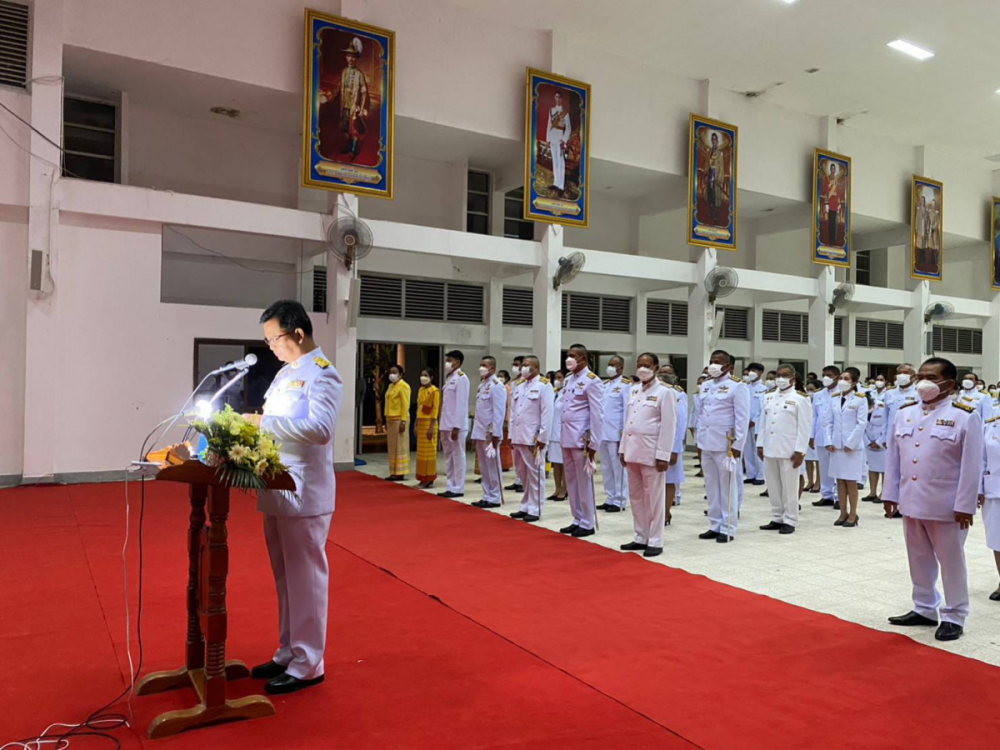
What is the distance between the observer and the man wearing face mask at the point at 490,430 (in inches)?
320

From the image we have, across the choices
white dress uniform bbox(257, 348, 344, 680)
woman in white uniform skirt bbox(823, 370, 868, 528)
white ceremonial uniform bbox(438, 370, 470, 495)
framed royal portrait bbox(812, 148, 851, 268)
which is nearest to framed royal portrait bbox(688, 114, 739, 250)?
framed royal portrait bbox(812, 148, 851, 268)

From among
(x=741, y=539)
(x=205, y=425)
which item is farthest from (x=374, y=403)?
(x=205, y=425)

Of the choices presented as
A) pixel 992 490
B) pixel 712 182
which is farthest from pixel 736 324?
pixel 992 490

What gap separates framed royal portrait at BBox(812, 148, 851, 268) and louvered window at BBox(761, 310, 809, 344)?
8.36 ft

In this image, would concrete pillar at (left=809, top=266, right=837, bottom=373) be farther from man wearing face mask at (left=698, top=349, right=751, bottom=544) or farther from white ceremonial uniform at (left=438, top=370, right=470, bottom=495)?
man wearing face mask at (left=698, top=349, right=751, bottom=544)

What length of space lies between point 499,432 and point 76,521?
166 inches

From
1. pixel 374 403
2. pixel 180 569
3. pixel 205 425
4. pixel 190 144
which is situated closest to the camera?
pixel 205 425

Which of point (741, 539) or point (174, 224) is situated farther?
point (174, 224)

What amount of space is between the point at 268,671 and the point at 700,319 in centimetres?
1195

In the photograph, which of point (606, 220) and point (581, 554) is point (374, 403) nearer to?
point (606, 220)

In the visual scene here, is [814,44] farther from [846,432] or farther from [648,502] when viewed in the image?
[648,502]

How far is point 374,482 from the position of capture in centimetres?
984

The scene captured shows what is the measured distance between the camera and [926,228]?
17000 millimetres

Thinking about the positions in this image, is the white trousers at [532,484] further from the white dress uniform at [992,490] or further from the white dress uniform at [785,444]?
the white dress uniform at [992,490]
